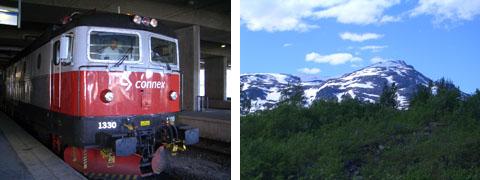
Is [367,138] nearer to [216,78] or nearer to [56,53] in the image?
[56,53]

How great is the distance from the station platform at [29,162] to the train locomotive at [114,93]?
1.06 ft

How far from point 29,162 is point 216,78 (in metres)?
24.0

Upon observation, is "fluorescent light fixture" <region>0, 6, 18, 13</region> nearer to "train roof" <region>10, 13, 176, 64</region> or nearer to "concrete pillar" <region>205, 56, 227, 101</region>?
"train roof" <region>10, 13, 176, 64</region>

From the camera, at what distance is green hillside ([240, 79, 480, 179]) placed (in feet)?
15.4

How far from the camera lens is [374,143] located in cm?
554

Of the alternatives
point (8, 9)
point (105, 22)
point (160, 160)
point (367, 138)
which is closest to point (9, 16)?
point (8, 9)

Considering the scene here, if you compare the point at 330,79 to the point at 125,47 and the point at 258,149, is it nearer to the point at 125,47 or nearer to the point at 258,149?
the point at 258,149

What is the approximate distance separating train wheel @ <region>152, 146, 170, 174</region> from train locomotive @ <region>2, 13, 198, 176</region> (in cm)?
2

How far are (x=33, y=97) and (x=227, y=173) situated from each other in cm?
454

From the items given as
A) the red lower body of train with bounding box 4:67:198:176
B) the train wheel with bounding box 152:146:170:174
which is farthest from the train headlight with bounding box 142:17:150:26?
the train wheel with bounding box 152:146:170:174

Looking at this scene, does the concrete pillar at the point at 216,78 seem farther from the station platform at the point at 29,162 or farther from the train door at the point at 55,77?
the train door at the point at 55,77

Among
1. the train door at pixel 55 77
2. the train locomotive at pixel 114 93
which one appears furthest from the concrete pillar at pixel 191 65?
the train door at pixel 55 77

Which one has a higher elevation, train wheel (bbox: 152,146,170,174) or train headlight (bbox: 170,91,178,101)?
train headlight (bbox: 170,91,178,101)

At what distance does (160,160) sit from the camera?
5.54 m
